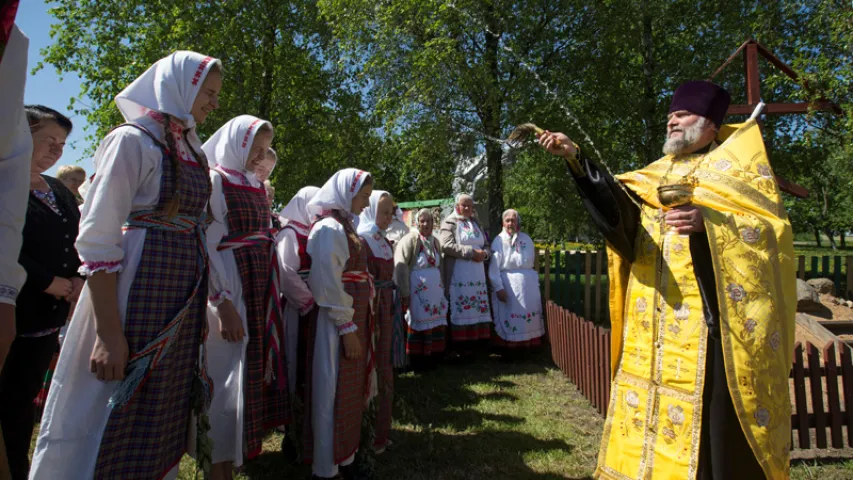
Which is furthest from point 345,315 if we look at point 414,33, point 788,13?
point 788,13

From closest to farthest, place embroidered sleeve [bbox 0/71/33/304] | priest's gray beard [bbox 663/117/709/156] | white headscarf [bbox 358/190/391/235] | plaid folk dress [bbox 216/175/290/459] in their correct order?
1. embroidered sleeve [bbox 0/71/33/304]
2. priest's gray beard [bbox 663/117/709/156]
3. plaid folk dress [bbox 216/175/290/459]
4. white headscarf [bbox 358/190/391/235]

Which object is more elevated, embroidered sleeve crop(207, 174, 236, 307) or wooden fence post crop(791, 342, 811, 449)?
embroidered sleeve crop(207, 174, 236, 307)

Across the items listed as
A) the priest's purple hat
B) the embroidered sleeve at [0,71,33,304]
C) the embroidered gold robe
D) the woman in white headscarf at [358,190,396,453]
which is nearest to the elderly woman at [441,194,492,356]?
the woman in white headscarf at [358,190,396,453]

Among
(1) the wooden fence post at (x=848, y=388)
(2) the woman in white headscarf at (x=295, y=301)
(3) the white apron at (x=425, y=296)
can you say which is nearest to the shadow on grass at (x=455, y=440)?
(2) the woman in white headscarf at (x=295, y=301)

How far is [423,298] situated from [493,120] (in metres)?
4.94

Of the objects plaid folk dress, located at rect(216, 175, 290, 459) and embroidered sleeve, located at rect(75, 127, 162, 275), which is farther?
plaid folk dress, located at rect(216, 175, 290, 459)

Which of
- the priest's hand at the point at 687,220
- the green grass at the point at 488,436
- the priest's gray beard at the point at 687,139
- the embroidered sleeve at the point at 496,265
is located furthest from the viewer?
the embroidered sleeve at the point at 496,265

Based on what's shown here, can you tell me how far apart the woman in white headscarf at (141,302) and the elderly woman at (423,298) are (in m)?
4.43

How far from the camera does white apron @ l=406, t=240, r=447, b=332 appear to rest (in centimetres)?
683

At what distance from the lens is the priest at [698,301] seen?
7.63ft

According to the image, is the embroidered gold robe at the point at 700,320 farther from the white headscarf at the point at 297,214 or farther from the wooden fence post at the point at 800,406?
the white headscarf at the point at 297,214

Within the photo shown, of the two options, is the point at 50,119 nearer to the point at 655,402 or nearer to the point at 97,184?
the point at 97,184

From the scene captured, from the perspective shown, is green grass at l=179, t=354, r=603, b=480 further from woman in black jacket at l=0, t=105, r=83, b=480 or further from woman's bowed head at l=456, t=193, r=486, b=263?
woman's bowed head at l=456, t=193, r=486, b=263

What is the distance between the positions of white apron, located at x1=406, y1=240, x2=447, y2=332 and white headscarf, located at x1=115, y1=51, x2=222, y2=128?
15.6ft
